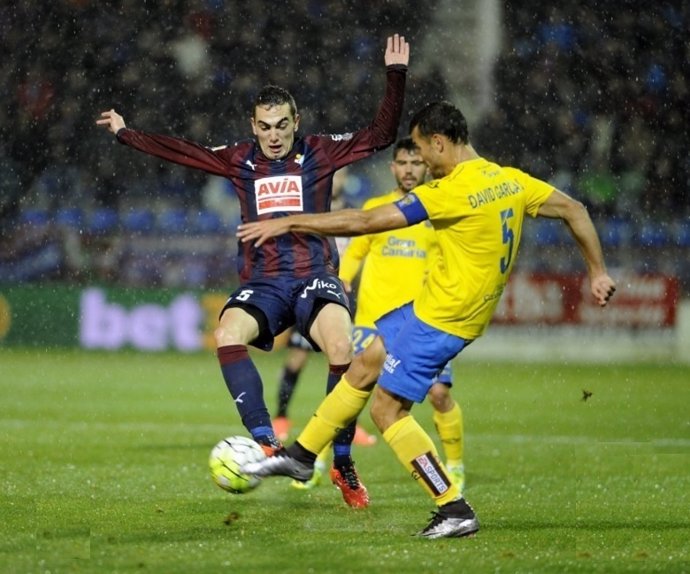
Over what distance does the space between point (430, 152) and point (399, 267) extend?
8.65 ft

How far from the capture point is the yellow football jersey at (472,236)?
19.3 feet

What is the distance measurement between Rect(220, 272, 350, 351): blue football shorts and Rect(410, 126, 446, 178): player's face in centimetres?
116

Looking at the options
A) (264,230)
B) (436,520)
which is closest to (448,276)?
(264,230)

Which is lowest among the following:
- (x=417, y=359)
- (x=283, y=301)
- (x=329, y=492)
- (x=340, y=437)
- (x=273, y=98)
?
(x=329, y=492)

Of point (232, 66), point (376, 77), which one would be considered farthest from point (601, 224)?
point (232, 66)

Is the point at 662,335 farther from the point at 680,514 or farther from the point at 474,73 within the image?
the point at 680,514

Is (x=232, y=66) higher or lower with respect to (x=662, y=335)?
higher

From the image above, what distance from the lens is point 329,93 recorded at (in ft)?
62.8

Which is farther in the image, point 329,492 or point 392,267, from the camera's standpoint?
point 392,267

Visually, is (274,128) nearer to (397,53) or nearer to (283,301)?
(397,53)

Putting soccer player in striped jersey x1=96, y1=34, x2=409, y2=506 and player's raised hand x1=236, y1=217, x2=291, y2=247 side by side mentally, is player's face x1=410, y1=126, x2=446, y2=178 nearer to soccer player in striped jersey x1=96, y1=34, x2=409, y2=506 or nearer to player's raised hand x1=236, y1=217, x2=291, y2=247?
player's raised hand x1=236, y1=217, x2=291, y2=247

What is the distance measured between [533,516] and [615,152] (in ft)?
43.5

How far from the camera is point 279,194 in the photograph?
7.10 metres

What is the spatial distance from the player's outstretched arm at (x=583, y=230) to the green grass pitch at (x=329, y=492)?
1073 millimetres
